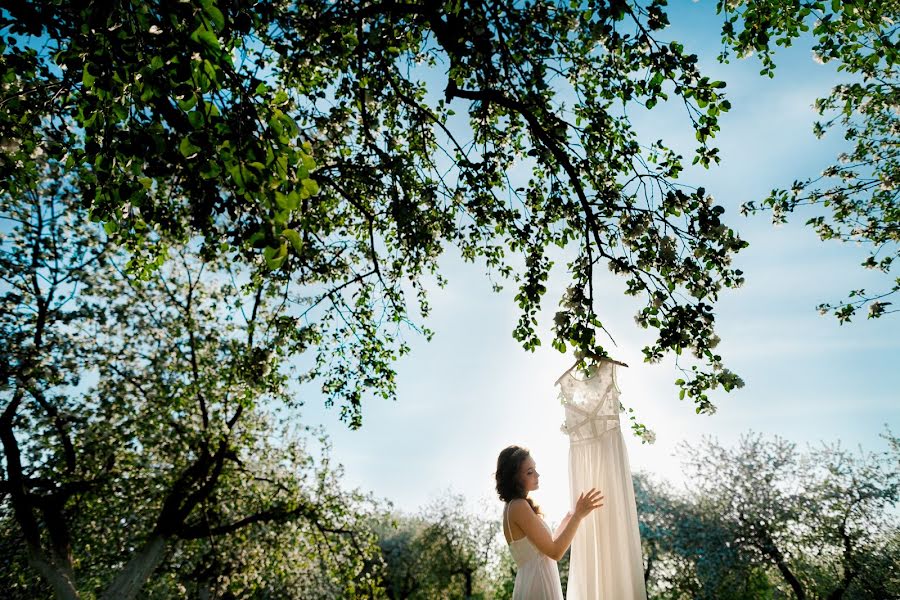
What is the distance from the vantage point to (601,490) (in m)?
4.29

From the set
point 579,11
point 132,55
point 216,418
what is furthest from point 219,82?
point 216,418

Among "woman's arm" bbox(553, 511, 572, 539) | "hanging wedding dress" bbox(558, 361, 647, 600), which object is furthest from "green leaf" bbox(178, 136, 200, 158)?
"woman's arm" bbox(553, 511, 572, 539)

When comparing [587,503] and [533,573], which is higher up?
[587,503]

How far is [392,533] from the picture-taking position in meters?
38.4

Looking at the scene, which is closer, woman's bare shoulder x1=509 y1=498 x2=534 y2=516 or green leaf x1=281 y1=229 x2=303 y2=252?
green leaf x1=281 y1=229 x2=303 y2=252

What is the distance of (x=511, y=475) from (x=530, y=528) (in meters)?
0.54

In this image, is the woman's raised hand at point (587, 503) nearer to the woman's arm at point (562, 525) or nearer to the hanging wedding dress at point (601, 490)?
the hanging wedding dress at point (601, 490)

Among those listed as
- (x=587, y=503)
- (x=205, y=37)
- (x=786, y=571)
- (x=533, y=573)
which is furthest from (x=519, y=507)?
(x=786, y=571)

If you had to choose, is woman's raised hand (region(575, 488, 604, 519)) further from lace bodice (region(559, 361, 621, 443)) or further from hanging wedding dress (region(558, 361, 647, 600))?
lace bodice (region(559, 361, 621, 443))

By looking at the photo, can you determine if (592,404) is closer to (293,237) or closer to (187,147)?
(293,237)

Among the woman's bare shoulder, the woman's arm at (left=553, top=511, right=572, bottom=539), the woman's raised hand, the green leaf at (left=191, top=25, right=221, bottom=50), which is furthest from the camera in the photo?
the woman's bare shoulder

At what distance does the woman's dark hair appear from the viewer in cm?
484

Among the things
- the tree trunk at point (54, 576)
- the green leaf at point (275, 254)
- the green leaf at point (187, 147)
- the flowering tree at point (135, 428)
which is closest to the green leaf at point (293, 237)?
the green leaf at point (275, 254)

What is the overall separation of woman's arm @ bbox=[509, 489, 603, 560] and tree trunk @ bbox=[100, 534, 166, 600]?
10873 mm
